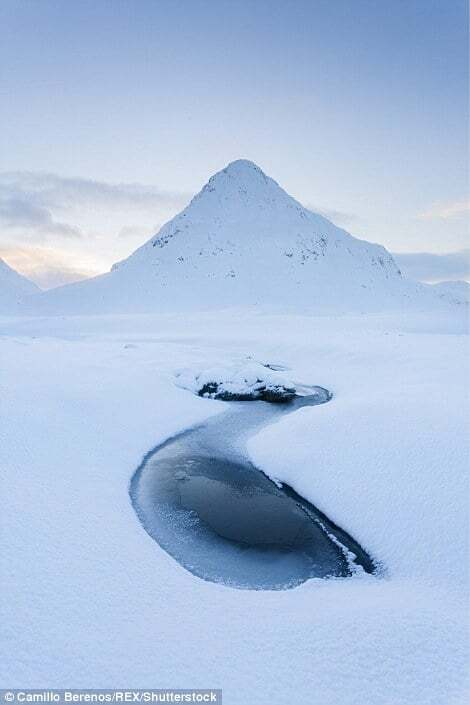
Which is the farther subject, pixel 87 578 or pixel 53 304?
pixel 53 304

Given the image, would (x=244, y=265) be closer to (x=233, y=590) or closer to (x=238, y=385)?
(x=238, y=385)

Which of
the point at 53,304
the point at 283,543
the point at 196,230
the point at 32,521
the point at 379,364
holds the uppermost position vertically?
the point at 196,230

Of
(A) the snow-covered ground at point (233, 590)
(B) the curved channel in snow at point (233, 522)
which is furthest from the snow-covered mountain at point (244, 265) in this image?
(B) the curved channel in snow at point (233, 522)

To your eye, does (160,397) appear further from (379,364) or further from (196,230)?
(196,230)

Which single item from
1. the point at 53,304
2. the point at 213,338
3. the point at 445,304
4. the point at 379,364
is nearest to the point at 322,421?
the point at 379,364

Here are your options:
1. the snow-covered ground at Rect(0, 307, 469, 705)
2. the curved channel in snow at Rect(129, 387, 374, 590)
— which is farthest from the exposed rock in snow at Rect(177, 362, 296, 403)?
the curved channel in snow at Rect(129, 387, 374, 590)

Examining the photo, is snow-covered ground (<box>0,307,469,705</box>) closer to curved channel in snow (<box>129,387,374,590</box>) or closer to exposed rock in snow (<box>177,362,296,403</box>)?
curved channel in snow (<box>129,387,374,590</box>)

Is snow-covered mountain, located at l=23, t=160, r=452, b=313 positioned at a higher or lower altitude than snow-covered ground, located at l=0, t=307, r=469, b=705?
higher
